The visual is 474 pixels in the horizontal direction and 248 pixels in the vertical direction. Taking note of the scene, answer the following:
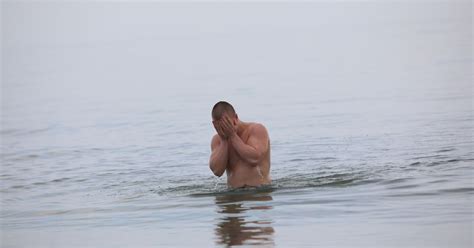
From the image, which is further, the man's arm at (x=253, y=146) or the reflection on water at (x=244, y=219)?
the man's arm at (x=253, y=146)

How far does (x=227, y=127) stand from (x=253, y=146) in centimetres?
46

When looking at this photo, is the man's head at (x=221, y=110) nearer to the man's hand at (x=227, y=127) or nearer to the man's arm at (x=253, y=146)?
the man's hand at (x=227, y=127)

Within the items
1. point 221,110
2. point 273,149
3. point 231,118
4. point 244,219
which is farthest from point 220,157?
point 273,149

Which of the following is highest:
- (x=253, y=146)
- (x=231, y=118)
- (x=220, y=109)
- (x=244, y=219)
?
(x=220, y=109)

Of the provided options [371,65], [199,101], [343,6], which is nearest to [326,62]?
[371,65]

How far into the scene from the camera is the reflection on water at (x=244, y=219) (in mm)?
9891

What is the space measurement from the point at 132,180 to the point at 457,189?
16.4ft

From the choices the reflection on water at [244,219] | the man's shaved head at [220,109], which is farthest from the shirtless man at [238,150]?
the reflection on water at [244,219]

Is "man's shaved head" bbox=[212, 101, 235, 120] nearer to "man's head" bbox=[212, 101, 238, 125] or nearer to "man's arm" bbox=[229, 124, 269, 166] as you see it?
"man's head" bbox=[212, 101, 238, 125]

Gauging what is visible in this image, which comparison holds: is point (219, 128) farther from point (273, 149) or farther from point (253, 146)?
point (273, 149)

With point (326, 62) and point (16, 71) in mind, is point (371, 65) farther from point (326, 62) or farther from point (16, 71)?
point (16, 71)

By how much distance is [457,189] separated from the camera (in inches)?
487

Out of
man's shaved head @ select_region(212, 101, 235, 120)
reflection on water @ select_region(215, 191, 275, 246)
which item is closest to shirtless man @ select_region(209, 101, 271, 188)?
man's shaved head @ select_region(212, 101, 235, 120)

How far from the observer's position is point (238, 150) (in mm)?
12617
